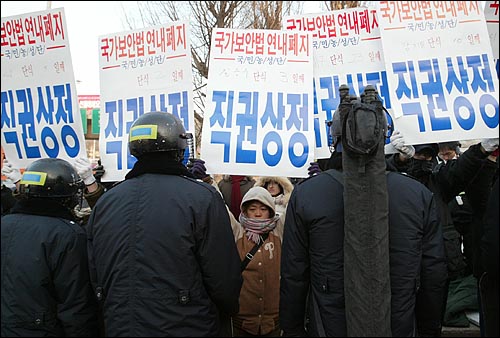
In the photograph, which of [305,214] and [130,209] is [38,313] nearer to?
[130,209]

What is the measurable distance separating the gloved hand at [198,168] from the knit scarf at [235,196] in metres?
1.19

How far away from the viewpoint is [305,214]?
121 inches

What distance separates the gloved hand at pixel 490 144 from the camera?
145 inches

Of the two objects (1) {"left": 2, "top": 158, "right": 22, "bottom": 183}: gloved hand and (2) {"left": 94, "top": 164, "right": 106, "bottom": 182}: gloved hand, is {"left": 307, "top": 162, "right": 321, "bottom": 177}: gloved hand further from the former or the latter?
(1) {"left": 2, "top": 158, "right": 22, "bottom": 183}: gloved hand

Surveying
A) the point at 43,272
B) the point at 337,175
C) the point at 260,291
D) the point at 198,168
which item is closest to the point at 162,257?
the point at 43,272

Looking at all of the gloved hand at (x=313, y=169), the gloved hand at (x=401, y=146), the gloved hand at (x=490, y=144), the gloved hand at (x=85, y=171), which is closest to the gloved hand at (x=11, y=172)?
the gloved hand at (x=85, y=171)

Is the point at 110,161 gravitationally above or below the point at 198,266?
above

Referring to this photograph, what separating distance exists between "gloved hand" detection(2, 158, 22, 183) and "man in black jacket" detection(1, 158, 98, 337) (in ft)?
5.30

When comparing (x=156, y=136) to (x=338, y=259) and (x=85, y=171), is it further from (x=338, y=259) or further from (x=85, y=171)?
(x=85, y=171)

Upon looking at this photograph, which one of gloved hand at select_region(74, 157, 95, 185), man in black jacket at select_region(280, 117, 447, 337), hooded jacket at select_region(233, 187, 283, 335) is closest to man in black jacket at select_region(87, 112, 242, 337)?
man in black jacket at select_region(280, 117, 447, 337)

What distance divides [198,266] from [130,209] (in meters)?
0.51

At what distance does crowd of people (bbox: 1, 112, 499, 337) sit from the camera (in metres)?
2.86

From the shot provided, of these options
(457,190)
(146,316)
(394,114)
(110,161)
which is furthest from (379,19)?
(146,316)

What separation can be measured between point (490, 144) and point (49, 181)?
309 centimetres
